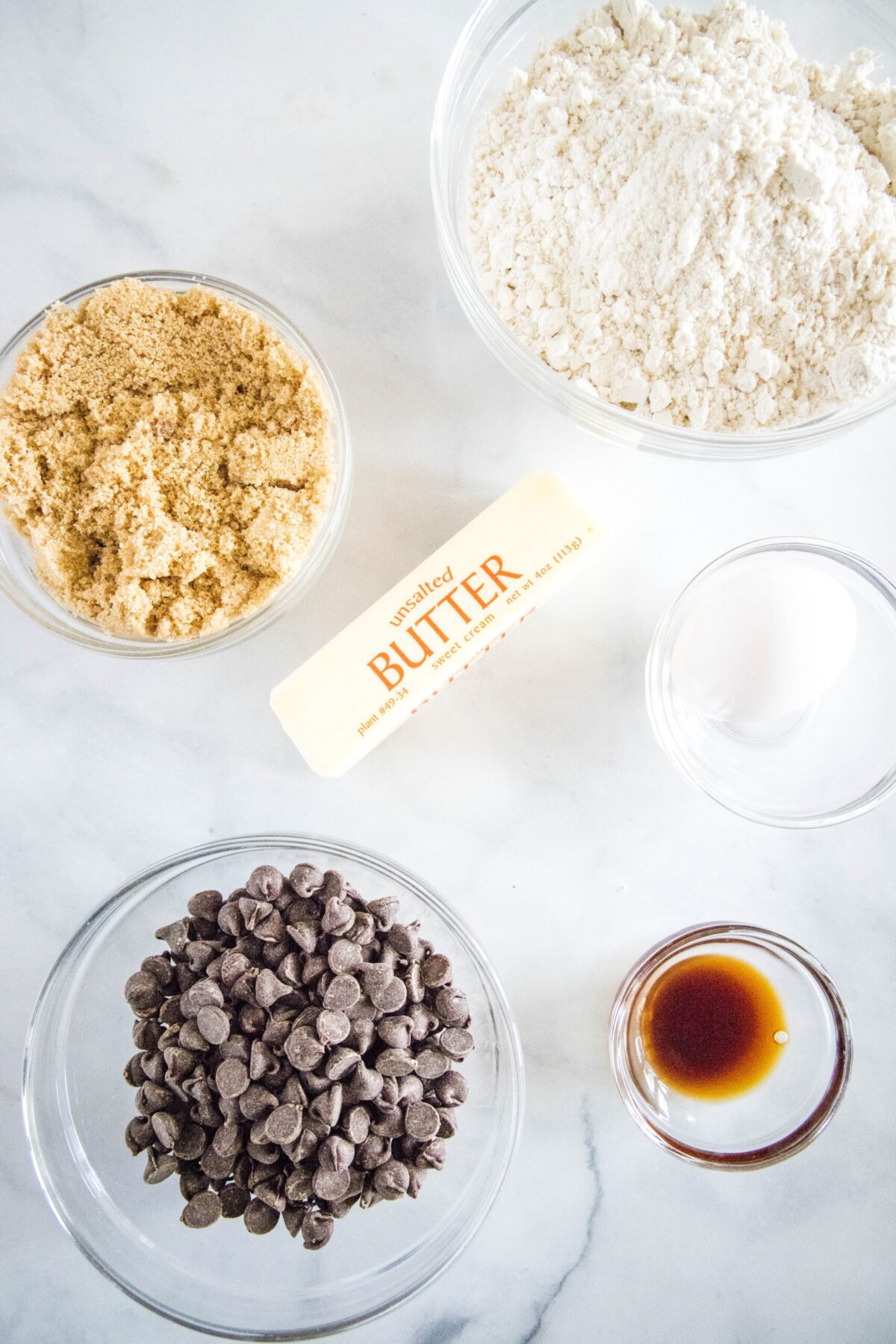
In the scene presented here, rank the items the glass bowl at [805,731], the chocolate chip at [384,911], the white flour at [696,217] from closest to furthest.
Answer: the white flour at [696,217], the chocolate chip at [384,911], the glass bowl at [805,731]

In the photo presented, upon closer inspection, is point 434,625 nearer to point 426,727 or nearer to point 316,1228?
point 426,727

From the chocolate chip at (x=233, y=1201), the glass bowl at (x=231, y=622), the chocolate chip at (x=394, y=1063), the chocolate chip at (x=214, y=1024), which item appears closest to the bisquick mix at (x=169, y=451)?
the glass bowl at (x=231, y=622)

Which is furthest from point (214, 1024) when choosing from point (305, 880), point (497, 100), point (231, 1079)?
point (497, 100)

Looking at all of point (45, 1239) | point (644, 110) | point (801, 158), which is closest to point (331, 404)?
point (644, 110)

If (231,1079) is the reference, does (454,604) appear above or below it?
above

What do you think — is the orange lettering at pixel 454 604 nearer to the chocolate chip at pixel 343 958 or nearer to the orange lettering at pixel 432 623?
the orange lettering at pixel 432 623

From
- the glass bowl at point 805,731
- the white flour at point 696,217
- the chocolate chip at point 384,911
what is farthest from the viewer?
the glass bowl at point 805,731
